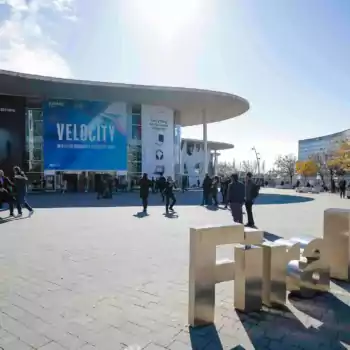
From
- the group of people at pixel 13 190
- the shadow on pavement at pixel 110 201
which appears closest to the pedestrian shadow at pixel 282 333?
the group of people at pixel 13 190

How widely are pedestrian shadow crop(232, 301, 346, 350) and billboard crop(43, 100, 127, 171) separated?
1210 inches

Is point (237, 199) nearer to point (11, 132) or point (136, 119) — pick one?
point (136, 119)

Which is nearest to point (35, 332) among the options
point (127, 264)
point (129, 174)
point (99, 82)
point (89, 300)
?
point (89, 300)

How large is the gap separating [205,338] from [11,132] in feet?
109

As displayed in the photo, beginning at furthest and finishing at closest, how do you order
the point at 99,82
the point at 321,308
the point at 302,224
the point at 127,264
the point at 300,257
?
the point at 99,82 → the point at 302,224 → the point at 127,264 → the point at 300,257 → the point at 321,308

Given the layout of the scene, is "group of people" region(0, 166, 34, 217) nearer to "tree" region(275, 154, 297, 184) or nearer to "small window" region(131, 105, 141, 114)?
"small window" region(131, 105, 141, 114)

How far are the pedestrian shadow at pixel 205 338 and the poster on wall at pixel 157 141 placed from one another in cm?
3261

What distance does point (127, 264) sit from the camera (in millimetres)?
5609

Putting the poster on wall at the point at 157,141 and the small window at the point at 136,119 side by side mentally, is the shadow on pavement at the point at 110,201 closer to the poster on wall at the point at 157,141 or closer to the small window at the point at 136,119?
the poster on wall at the point at 157,141

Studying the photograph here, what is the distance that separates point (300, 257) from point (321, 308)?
2.29 feet

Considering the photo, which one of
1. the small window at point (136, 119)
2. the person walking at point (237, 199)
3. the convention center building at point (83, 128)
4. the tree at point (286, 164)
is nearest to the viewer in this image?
the person walking at point (237, 199)

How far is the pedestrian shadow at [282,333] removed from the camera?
2.99 metres

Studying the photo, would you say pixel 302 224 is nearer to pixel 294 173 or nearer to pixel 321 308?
pixel 321 308

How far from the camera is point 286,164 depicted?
82.5 metres
